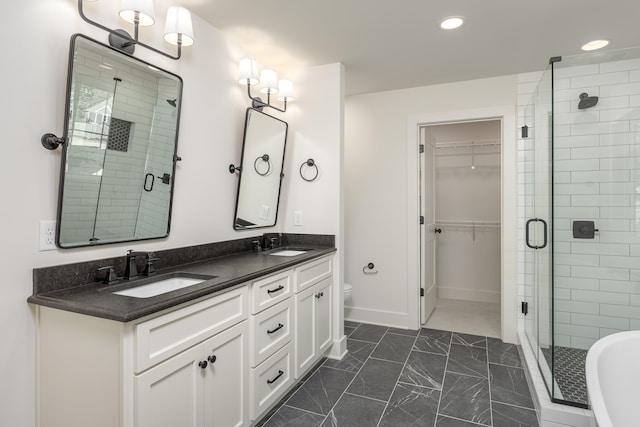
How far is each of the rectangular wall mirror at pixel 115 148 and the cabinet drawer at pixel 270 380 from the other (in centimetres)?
93

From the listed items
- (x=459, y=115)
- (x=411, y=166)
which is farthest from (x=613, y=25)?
(x=411, y=166)

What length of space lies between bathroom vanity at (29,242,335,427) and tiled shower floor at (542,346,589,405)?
1.68 meters

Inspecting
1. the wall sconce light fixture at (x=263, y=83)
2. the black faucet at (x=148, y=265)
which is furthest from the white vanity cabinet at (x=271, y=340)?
the wall sconce light fixture at (x=263, y=83)

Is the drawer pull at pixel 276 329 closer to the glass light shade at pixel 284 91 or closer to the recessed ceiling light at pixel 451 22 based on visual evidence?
the glass light shade at pixel 284 91

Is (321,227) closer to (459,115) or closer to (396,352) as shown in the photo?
(396,352)

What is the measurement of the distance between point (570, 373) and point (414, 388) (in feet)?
3.13

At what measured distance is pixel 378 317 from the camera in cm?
366

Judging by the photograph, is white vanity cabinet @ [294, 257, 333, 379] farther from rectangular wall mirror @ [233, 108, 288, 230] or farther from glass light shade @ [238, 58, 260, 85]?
glass light shade @ [238, 58, 260, 85]

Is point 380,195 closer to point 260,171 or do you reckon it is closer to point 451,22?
point 260,171

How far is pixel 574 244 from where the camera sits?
2.47 m

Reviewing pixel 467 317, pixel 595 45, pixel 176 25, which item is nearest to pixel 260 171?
pixel 176 25

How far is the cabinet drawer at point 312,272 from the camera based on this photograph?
7.46 ft

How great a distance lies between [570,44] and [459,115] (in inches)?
38.1

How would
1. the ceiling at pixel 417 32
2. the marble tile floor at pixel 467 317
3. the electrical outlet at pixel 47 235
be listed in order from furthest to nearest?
the marble tile floor at pixel 467 317
the ceiling at pixel 417 32
the electrical outlet at pixel 47 235
